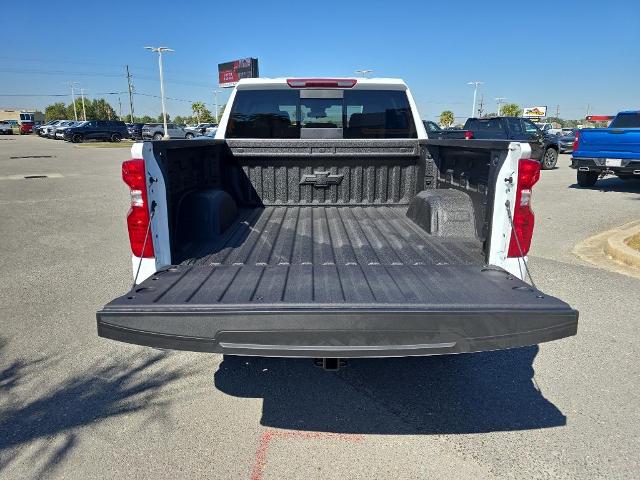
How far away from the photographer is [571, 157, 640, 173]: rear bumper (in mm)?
10859

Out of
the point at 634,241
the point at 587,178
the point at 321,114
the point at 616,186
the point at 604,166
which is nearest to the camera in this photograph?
the point at 321,114

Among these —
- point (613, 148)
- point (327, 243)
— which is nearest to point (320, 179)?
point (327, 243)

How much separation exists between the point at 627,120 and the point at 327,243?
40.3ft

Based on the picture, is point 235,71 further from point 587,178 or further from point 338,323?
point 338,323

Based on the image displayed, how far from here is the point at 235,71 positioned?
6366 cm

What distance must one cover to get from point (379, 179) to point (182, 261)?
248 centimetres

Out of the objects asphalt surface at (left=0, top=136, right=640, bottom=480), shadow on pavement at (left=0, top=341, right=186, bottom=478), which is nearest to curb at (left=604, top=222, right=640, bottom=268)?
asphalt surface at (left=0, top=136, right=640, bottom=480)

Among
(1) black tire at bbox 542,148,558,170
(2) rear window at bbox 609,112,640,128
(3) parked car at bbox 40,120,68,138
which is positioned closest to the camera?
(2) rear window at bbox 609,112,640,128

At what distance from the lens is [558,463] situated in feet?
8.19

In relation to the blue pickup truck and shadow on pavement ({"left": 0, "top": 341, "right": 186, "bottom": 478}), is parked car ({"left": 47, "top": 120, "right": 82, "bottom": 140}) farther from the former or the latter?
shadow on pavement ({"left": 0, "top": 341, "right": 186, "bottom": 478})

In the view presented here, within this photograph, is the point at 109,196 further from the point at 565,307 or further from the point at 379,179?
the point at 565,307

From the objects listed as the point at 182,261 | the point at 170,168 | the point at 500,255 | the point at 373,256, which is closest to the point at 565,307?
the point at 500,255

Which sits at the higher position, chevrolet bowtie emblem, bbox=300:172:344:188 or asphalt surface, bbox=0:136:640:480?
chevrolet bowtie emblem, bbox=300:172:344:188

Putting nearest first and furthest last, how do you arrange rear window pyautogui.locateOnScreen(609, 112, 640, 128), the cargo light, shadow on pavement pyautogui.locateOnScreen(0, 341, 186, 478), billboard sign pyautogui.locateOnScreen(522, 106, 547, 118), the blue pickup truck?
shadow on pavement pyautogui.locateOnScreen(0, 341, 186, 478) < the cargo light < the blue pickup truck < rear window pyautogui.locateOnScreen(609, 112, 640, 128) < billboard sign pyautogui.locateOnScreen(522, 106, 547, 118)
